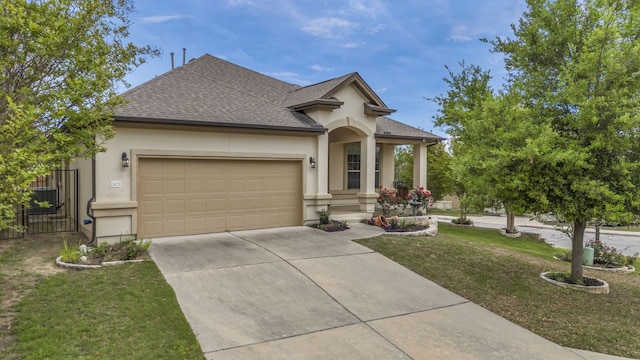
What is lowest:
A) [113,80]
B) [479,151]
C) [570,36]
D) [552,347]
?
[552,347]

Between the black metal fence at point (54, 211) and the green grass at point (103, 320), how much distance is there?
6044mm

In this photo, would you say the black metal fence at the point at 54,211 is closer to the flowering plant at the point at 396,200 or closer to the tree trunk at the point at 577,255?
the flowering plant at the point at 396,200

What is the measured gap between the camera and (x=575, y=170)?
710 cm

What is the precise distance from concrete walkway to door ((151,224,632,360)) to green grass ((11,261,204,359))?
287 mm

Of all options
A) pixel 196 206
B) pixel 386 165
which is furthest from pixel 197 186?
pixel 386 165

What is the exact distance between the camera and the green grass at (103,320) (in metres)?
4.56

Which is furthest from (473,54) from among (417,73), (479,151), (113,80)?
(113,80)

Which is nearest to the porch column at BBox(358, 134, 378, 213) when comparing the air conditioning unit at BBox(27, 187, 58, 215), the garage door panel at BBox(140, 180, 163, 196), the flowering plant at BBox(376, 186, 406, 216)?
the flowering plant at BBox(376, 186, 406, 216)

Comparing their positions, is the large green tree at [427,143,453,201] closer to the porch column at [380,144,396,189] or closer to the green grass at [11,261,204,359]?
the porch column at [380,144,396,189]

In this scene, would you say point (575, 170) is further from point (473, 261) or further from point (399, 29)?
point (399, 29)

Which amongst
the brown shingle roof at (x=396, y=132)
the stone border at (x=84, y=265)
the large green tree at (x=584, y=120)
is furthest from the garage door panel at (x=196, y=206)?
the large green tree at (x=584, y=120)

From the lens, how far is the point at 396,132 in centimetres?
1563

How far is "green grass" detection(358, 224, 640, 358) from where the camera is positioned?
5973mm

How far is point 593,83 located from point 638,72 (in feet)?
2.49
